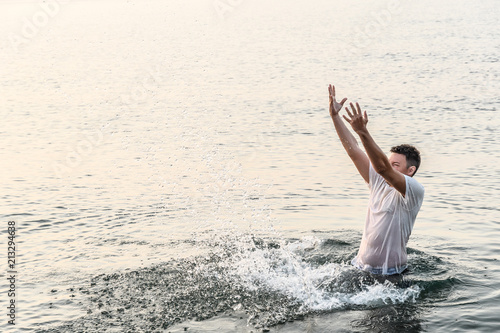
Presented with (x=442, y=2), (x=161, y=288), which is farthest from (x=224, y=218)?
(x=442, y=2)

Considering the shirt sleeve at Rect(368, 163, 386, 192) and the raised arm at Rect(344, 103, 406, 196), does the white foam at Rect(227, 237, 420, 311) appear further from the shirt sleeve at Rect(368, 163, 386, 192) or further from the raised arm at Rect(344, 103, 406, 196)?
the raised arm at Rect(344, 103, 406, 196)

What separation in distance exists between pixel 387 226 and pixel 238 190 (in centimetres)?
716

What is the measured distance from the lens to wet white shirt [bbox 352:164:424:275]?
762 cm

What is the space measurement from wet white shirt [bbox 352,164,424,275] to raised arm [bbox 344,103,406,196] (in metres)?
0.41

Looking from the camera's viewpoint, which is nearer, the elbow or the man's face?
the elbow

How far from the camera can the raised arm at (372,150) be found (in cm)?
670

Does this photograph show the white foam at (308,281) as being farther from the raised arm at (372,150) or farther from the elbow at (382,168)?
the elbow at (382,168)

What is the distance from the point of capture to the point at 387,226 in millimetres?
7652

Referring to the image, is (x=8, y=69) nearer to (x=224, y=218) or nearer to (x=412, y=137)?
(x=412, y=137)

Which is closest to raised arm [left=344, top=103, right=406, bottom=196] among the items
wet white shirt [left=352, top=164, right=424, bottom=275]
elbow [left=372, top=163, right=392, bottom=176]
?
elbow [left=372, top=163, right=392, bottom=176]

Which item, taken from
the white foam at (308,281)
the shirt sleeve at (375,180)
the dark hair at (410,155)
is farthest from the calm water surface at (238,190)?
the dark hair at (410,155)

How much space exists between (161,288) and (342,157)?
9277 millimetres

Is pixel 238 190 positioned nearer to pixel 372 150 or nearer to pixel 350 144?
pixel 350 144

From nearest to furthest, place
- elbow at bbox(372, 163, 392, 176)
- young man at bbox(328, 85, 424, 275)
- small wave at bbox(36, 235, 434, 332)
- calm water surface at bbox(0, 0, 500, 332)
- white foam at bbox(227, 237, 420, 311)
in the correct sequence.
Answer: elbow at bbox(372, 163, 392, 176)
young man at bbox(328, 85, 424, 275)
small wave at bbox(36, 235, 434, 332)
white foam at bbox(227, 237, 420, 311)
calm water surface at bbox(0, 0, 500, 332)
